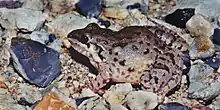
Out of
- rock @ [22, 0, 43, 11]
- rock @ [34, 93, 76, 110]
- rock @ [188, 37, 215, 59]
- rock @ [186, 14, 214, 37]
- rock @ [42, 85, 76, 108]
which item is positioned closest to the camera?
rock @ [34, 93, 76, 110]

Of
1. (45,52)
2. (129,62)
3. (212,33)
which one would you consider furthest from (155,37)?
(45,52)

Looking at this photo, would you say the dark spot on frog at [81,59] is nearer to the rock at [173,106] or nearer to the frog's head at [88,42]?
the frog's head at [88,42]

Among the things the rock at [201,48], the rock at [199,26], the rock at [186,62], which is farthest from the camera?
the rock at [199,26]

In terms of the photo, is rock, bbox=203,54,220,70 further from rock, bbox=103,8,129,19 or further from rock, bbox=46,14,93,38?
rock, bbox=46,14,93,38

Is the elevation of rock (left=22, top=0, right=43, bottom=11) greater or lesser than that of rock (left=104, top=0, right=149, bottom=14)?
greater

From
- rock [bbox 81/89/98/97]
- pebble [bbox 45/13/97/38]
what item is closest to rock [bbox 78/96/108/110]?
rock [bbox 81/89/98/97]

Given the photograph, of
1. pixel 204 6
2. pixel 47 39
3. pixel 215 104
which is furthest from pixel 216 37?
pixel 47 39

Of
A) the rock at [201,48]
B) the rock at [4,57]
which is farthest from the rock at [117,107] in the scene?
the rock at [4,57]
